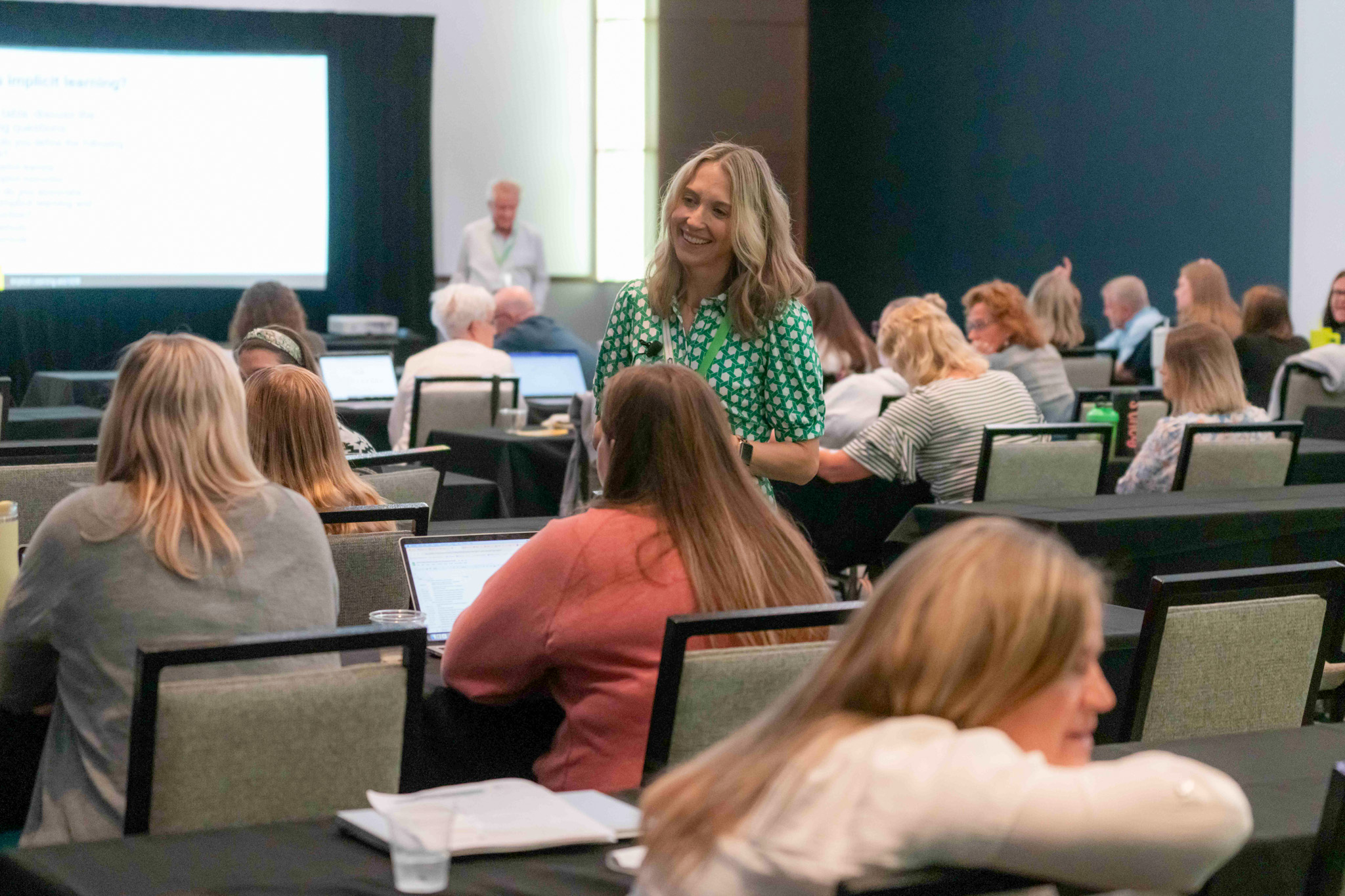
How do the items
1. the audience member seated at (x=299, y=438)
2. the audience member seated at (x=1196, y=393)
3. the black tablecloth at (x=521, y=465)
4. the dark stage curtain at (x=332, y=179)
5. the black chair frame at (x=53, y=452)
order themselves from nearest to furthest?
1. the audience member seated at (x=299, y=438)
2. the black chair frame at (x=53, y=452)
3. the audience member seated at (x=1196, y=393)
4. the black tablecloth at (x=521, y=465)
5. the dark stage curtain at (x=332, y=179)

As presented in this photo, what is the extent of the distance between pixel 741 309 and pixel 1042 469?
1.98 meters

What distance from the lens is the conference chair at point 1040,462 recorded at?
4.52m

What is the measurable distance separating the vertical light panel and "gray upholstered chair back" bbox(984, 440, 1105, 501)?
7.01 meters

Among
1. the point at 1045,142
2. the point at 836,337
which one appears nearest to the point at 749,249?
the point at 836,337

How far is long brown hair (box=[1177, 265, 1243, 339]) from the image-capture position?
771 cm

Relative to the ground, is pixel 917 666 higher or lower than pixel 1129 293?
lower

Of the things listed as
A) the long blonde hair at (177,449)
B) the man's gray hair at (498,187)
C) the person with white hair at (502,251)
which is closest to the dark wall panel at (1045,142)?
the person with white hair at (502,251)

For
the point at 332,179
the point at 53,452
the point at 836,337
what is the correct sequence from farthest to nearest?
the point at 332,179
the point at 836,337
the point at 53,452

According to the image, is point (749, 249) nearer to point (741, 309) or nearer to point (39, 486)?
point (741, 309)

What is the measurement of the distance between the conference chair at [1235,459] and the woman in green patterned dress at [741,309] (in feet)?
6.41

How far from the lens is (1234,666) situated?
227 cm

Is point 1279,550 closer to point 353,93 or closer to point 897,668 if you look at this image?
point 897,668

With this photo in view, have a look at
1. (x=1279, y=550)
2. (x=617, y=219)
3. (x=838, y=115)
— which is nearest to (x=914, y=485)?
(x=1279, y=550)

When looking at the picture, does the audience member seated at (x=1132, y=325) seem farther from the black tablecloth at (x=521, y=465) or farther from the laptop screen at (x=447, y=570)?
the laptop screen at (x=447, y=570)
